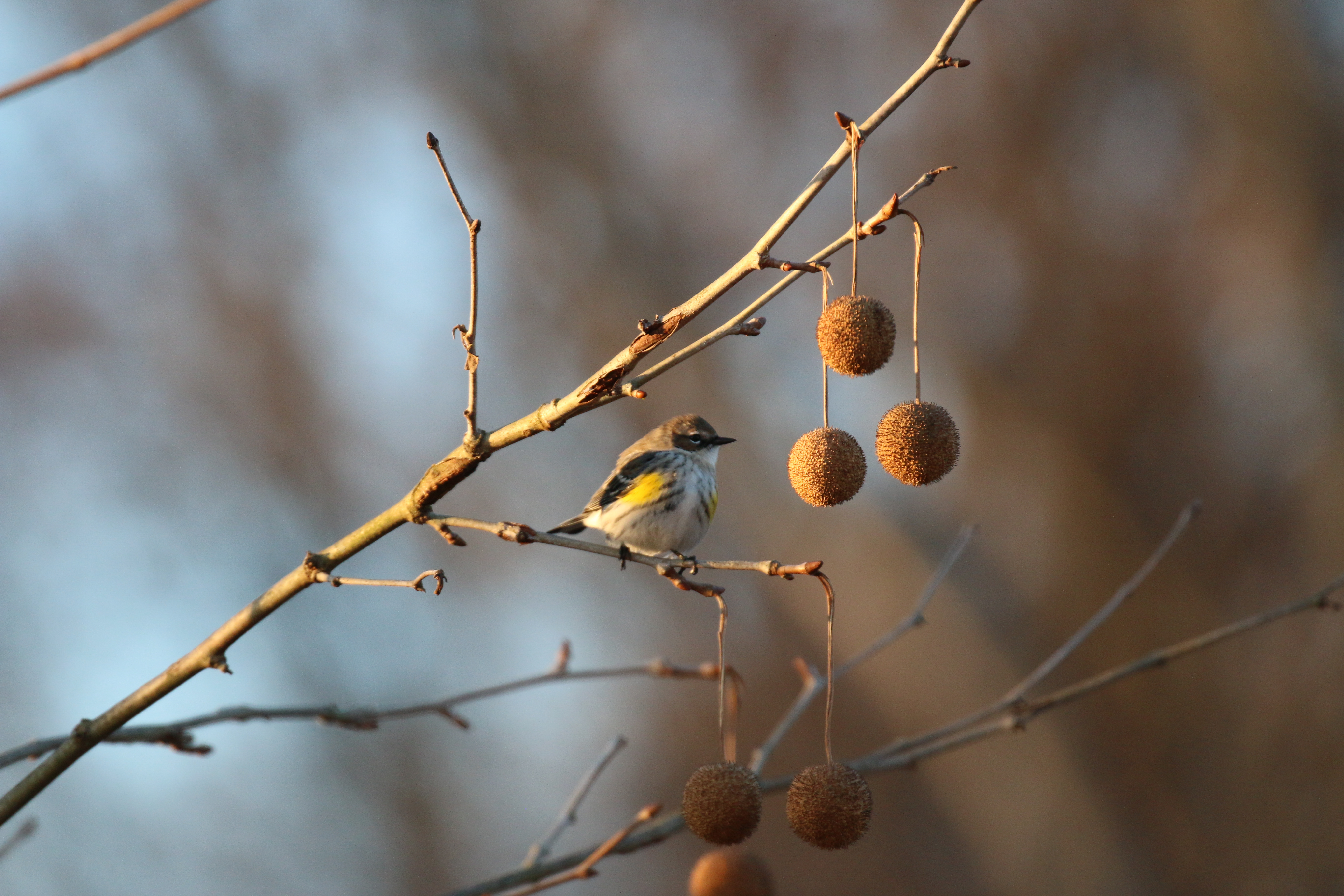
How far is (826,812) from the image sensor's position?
1.83 metres

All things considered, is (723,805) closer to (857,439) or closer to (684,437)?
(857,439)

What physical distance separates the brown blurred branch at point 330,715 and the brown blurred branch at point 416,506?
0.12 meters

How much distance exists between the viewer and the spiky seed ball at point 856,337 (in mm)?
1861

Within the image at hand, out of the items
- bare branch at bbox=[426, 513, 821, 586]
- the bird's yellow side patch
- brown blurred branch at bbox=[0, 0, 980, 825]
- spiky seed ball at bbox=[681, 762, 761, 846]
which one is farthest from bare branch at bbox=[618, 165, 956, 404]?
the bird's yellow side patch

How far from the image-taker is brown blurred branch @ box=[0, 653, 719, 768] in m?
2.10

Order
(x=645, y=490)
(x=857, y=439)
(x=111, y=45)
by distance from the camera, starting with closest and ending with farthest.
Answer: (x=111, y=45) < (x=857, y=439) < (x=645, y=490)

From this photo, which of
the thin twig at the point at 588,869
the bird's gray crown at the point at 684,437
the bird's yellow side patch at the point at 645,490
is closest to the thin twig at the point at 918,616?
the thin twig at the point at 588,869

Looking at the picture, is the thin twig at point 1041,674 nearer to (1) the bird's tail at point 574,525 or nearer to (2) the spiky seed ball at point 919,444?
(2) the spiky seed ball at point 919,444

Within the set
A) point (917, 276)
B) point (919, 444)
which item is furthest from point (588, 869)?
point (917, 276)

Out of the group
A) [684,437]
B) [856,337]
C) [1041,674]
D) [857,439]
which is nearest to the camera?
[856,337]

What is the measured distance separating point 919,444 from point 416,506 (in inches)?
39.1

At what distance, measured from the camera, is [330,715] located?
2.44 metres

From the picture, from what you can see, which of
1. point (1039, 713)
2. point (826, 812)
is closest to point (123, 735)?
point (826, 812)

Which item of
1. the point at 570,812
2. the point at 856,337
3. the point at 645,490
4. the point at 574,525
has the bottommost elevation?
the point at 570,812
